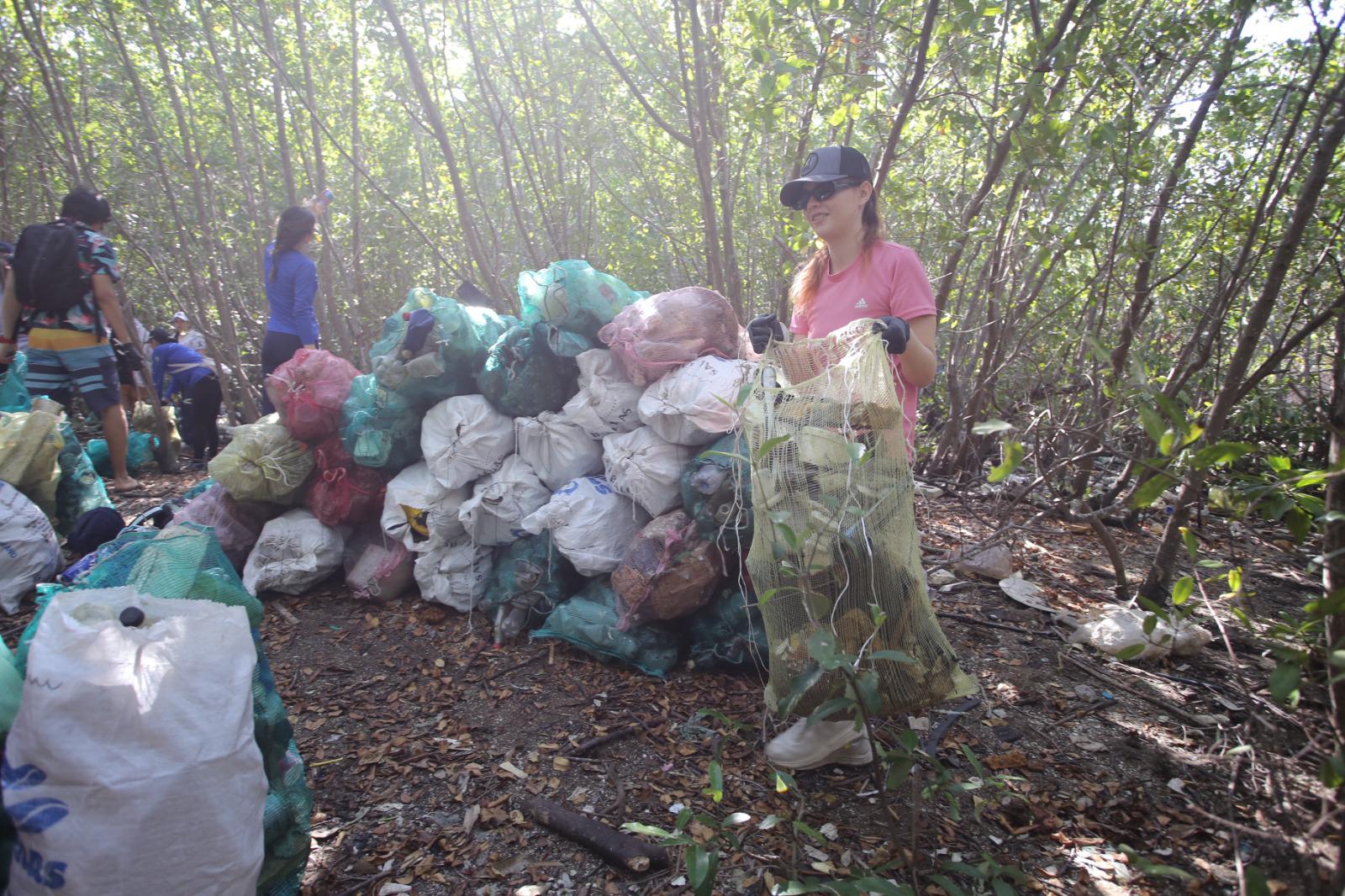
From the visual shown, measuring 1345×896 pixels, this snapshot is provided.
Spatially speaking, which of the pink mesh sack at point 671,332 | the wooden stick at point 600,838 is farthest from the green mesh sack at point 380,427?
the wooden stick at point 600,838

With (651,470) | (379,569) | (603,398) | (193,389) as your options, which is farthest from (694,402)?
(193,389)

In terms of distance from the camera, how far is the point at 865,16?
2.99m

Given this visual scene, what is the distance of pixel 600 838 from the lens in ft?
6.23

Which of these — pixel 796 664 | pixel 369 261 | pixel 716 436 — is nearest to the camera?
pixel 796 664

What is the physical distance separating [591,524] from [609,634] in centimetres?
42

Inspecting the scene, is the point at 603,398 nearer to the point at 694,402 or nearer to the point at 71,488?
the point at 694,402

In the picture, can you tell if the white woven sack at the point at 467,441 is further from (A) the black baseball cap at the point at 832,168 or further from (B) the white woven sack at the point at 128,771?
(B) the white woven sack at the point at 128,771

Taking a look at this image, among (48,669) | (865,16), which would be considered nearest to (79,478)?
(48,669)

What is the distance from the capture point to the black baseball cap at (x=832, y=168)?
2.39 meters

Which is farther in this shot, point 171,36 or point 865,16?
point 171,36

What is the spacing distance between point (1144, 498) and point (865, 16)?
2538 millimetres

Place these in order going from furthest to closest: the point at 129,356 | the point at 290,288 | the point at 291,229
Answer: the point at 129,356 < the point at 290,288 < the point at 291,229

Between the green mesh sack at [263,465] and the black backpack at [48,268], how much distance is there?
5.34ft

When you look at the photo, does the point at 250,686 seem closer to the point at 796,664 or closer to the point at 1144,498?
the point at 796,664
